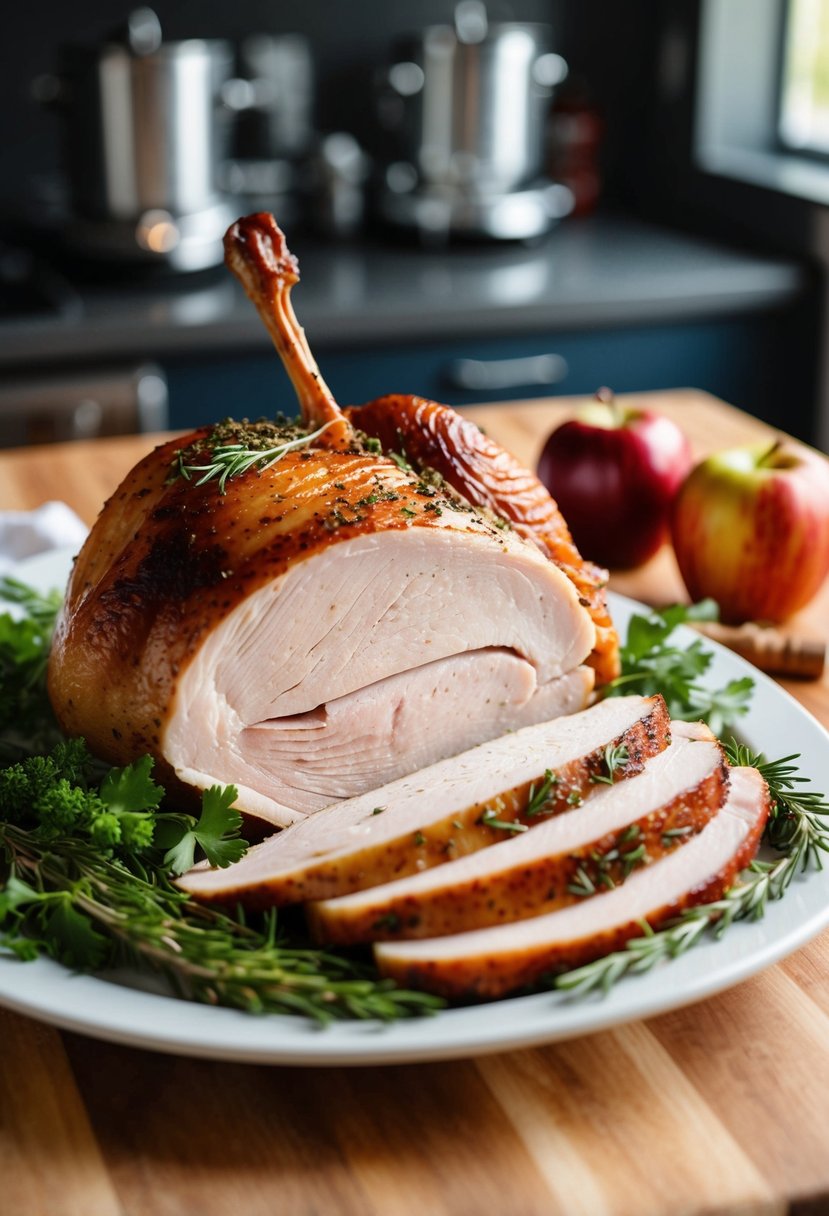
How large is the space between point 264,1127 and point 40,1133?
6.8 inches

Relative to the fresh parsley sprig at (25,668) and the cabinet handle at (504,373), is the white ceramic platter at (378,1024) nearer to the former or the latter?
the fresh parsley sprig at (25,668)

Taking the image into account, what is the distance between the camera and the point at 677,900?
117 centimetres

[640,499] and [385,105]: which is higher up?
[385,105]

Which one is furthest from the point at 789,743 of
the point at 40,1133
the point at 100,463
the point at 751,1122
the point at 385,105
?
the point at 385,105

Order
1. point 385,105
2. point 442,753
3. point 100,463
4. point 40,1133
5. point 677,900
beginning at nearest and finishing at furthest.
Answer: point 40,1133, point 677,900, point 442,753, point 100,463, point 385,105

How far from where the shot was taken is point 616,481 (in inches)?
86.1

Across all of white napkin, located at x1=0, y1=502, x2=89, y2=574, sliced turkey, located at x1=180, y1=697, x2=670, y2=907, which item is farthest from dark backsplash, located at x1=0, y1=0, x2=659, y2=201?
sliced turkey, located at x1=180, y1=697, x2=670, y2=907

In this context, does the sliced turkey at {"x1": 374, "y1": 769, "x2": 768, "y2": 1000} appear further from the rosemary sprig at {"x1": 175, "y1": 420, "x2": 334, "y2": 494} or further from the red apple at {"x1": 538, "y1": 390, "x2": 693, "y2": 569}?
the red apple at {"x1": 538, "y1": 390, "x2": 693, "y2": 569}

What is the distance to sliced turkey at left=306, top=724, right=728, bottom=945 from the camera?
3.76 feet

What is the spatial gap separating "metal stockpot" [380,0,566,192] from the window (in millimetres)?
839

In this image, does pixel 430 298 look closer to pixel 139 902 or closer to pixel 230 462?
pixel 230 462

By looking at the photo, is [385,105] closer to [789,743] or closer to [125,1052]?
[789,743]

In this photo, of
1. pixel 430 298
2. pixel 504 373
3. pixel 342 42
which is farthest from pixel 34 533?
pixel 342 42

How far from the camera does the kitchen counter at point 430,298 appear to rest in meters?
3.25
